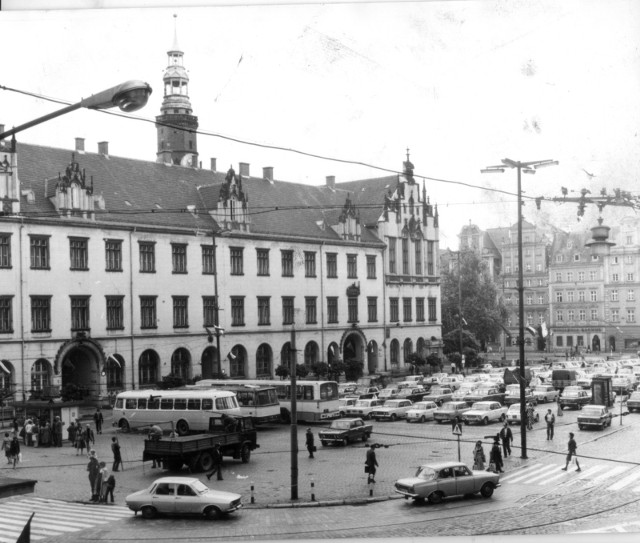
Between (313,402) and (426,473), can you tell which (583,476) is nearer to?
(426,473)

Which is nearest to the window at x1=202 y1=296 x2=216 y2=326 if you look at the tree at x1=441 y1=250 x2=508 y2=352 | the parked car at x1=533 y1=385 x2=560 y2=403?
the parked car at x1=533 y1=385 x2=560 y2=403

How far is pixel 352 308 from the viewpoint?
186ft

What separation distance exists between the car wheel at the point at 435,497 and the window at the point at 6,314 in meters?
24.3

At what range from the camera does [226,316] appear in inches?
1893

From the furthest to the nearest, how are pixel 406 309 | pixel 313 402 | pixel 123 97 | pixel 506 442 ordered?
pixel 406 309 < pixel 313 402 < pixel 506 442 < pixel 123 97

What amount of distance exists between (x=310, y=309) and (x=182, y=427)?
68.9 feet

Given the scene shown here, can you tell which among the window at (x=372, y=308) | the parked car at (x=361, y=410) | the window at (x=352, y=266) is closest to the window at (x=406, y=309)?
the window at (x=372, y=308)

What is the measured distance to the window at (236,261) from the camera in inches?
1923

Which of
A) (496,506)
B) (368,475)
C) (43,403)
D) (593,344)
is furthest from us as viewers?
(593,344)

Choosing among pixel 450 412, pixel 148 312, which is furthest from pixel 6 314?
pixel 450 412

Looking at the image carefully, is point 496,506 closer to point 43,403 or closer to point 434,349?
point 43,403

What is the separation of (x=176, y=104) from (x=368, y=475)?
16050mm

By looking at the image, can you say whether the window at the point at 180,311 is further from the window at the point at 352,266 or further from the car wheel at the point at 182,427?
the window at the point at 352,266

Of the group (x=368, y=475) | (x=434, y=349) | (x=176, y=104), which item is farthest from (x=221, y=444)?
(x=434, y=349)
